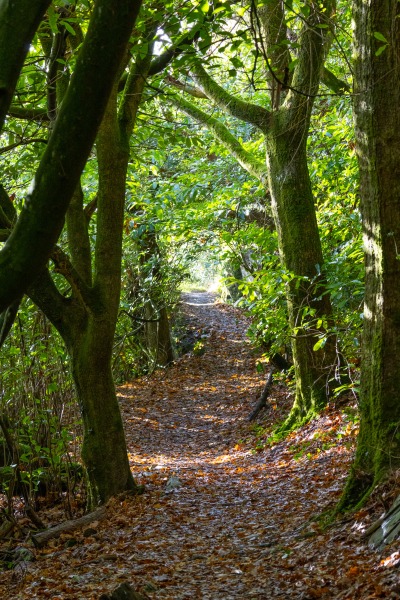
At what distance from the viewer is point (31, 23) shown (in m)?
2.49

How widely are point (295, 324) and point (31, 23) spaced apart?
294 inches

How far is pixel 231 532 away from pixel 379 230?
132 inches

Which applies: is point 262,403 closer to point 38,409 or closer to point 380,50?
point 38,409

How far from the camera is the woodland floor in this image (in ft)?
15.4

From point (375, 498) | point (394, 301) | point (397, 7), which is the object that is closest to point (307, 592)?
point (375, 498)

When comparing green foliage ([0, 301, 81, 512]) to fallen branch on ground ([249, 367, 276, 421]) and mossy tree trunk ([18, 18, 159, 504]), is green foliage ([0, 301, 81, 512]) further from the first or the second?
fallen branch on ground ([249, 367, 276, 421])

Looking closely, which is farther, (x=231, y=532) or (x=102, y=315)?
(x=102, y=315)

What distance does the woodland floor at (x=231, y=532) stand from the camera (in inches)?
185

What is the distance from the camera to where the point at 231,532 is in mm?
6441

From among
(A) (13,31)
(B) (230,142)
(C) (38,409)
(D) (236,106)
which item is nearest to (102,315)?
(C) (38,409)

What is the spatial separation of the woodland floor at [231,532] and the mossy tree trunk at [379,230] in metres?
0.49

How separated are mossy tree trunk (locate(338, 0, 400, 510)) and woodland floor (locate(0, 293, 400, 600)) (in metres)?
0.49

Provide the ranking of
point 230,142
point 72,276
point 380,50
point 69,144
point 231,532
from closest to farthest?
point 69,144
point 380,50
point 231,532
point 72,276
point 230,142

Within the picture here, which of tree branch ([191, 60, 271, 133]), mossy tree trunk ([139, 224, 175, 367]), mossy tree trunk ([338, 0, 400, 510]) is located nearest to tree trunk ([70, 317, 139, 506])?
mossy tree trunk ([338, 0, 400, 510])
